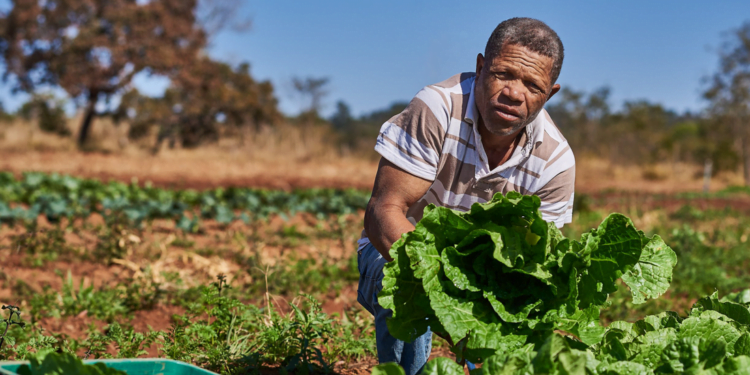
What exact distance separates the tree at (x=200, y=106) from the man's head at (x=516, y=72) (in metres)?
19.0

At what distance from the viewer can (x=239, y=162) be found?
760 inches

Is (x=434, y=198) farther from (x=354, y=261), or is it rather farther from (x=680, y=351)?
(x=354, y=261)

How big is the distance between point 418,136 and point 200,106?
19908mm

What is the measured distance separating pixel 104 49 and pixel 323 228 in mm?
14704

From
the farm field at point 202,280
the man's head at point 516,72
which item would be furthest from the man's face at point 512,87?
the farm field at point 202,280

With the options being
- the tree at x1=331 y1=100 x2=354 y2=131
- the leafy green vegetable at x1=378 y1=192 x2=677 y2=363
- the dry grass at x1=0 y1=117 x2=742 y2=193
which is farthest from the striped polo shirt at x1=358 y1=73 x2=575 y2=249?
the tree at x1=331 y1=100 x2=354 y2=131

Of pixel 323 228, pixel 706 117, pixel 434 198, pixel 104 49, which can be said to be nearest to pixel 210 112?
pixel 104 49

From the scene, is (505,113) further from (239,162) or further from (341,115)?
(341,115)

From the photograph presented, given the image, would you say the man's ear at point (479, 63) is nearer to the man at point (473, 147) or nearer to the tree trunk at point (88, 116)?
the man at point (473, 147)

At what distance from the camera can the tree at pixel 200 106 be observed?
20281 millimetres

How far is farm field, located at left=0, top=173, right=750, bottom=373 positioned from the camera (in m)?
2.51

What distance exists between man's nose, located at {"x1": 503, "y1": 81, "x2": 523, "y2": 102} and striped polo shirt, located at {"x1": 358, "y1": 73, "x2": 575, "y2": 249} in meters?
0.16

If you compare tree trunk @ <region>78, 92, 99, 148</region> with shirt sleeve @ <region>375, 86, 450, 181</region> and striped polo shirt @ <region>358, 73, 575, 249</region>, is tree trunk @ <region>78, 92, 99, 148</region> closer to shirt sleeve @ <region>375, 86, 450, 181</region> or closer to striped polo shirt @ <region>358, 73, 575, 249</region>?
striped polo shirt @ <region>358, 73, 575, 249</region>

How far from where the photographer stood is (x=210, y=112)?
21.7 metres
